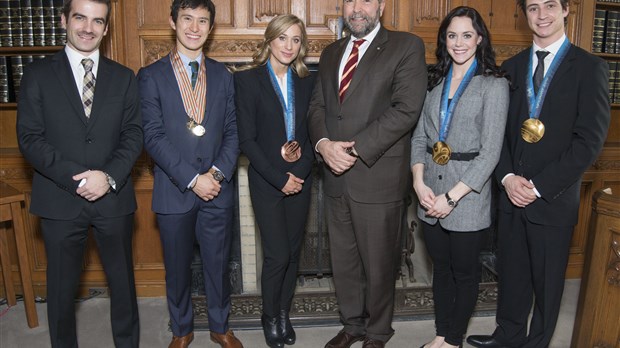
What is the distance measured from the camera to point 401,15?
11.1 feet

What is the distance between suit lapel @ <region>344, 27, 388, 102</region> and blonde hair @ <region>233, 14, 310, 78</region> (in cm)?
35

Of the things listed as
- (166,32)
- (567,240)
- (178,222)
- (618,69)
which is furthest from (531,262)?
(166,32)

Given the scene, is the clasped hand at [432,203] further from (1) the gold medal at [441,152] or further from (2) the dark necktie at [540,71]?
(2) the dark necktie at [540,71]

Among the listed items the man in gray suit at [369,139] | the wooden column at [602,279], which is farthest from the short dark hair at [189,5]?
the wooden column at [602,279]

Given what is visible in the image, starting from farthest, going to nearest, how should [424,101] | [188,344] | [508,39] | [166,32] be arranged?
[508,39] < [166,32] < [188,344] < [424,101]

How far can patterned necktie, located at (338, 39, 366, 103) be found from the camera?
2.51 meters

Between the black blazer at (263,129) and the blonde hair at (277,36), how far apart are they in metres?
0.06

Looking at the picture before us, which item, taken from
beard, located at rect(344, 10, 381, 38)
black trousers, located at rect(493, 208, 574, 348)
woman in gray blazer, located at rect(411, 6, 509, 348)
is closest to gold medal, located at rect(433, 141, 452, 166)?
woman in gray blazer, located at rect(411, 6, 509, 348)

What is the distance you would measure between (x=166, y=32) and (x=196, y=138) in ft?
3.68

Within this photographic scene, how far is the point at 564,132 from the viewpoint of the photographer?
2301mm

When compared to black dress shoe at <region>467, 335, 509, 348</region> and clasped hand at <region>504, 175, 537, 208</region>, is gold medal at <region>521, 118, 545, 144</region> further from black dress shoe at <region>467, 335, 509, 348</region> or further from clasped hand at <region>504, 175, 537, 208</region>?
black dress shoe at <region>467, 335, 509, 348</region>

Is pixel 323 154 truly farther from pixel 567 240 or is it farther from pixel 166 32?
pixel 166 32

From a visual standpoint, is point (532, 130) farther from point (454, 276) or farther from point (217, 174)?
point (217, 174)

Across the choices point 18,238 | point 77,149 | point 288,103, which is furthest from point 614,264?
point 18,238
